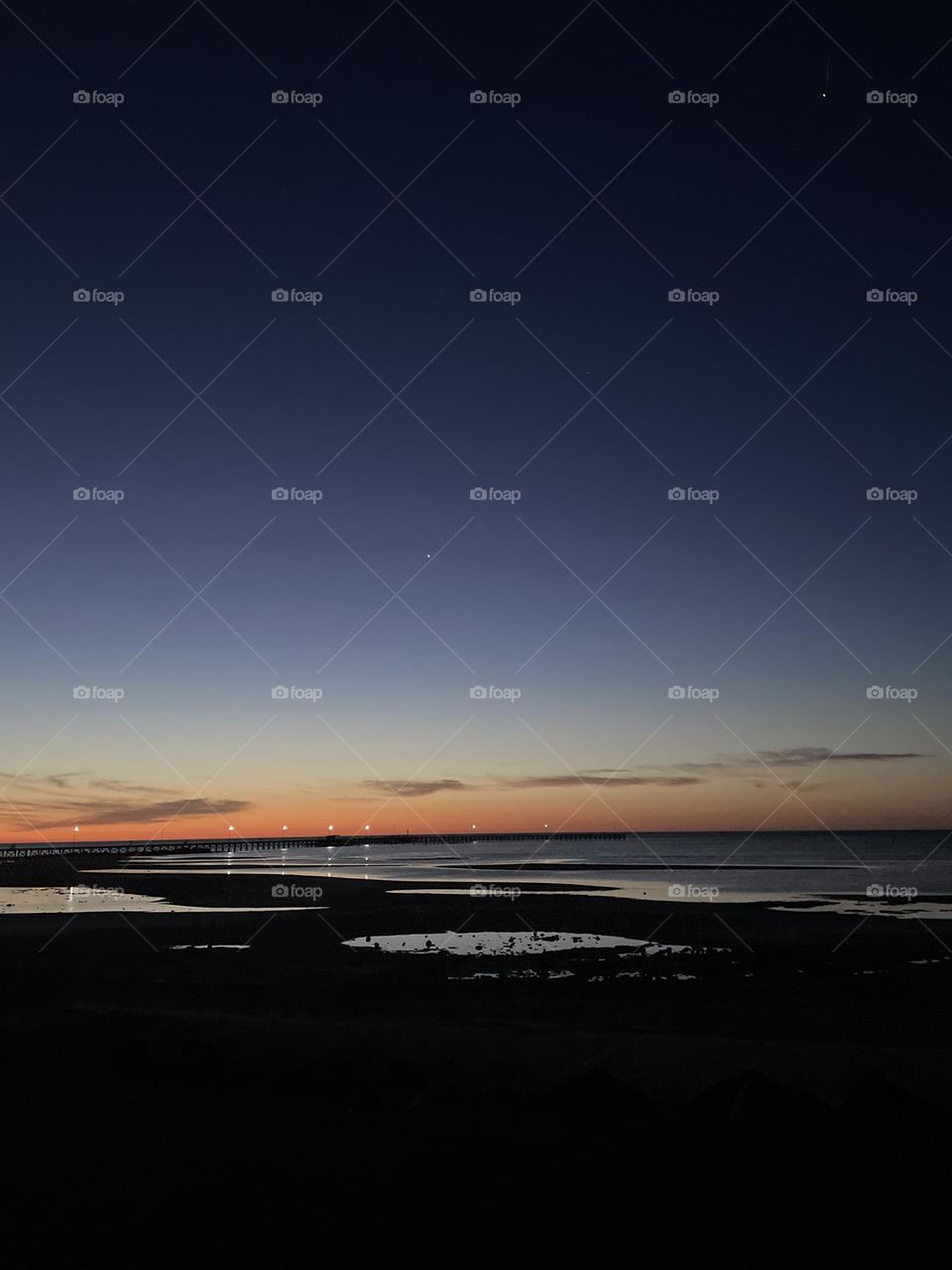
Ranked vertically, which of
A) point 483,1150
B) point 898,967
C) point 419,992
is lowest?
point 483,1150

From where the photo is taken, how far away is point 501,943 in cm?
2756

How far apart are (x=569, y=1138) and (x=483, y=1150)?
1033 mm

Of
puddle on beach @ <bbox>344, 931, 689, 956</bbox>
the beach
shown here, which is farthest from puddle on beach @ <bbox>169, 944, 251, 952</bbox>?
puddle on beach @ <bbox>344, 931, 689, 956</bbox>

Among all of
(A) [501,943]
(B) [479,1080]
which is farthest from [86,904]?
(B) [479,1080]

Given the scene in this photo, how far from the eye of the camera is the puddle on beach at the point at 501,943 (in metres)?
25.8

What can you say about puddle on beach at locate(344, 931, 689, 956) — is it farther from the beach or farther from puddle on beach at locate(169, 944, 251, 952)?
puddle on beach at locate(169, 944, 251, 952)

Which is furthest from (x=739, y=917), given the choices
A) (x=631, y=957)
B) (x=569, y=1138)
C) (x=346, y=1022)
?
(x=569, y=1138)

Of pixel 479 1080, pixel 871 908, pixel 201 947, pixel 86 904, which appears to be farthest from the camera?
pixel 86 904

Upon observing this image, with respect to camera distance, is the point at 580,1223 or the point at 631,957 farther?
the point at 631,957

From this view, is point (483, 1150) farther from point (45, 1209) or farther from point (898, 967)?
point (898, 967)

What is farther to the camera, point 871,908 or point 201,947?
point 871,908

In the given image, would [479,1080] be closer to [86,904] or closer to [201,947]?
[201,947]

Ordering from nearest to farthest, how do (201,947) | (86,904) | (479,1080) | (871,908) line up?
(479,1080) < (201,947) < (871,908) < (86,904)

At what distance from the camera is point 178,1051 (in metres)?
13.4
